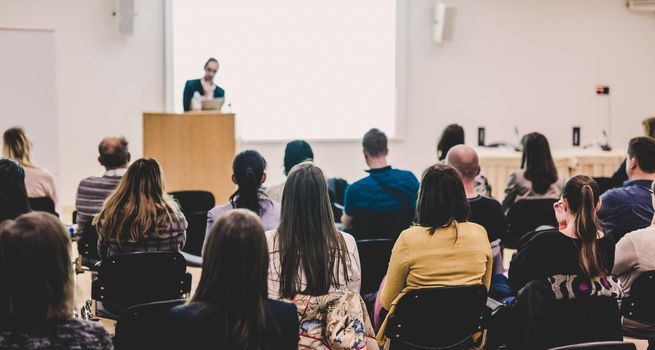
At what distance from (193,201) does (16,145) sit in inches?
53.7

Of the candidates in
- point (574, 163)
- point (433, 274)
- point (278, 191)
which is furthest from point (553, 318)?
point (574, 163)

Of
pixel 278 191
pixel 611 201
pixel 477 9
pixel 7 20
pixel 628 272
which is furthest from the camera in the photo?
pixel 477 9

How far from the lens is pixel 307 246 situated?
10.2 ft

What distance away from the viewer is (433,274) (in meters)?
3.31

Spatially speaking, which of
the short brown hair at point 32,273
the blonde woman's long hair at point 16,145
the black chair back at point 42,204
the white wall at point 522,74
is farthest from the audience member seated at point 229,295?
the white wall at point 522,74

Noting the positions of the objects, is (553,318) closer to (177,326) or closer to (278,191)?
(177,326)

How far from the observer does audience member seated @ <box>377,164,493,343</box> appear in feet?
10.8

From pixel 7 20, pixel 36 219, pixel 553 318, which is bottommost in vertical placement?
pixel 553 318

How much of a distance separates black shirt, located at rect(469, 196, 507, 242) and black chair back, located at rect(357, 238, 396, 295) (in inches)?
21.5

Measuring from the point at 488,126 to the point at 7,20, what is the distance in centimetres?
615

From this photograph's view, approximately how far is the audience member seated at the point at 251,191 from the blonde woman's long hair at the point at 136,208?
384mm

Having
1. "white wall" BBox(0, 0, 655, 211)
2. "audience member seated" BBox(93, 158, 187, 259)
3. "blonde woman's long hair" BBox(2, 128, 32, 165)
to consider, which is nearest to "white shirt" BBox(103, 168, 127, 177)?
"blonde woman's long hair" BBox(2, 128, 32, 165)

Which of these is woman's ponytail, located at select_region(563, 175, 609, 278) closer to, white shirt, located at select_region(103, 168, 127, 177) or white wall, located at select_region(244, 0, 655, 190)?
white shirt, located at select_region(103, 168, 127, 177)

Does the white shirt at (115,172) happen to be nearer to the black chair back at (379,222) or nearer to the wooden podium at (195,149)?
the black chair back at (379,222)
